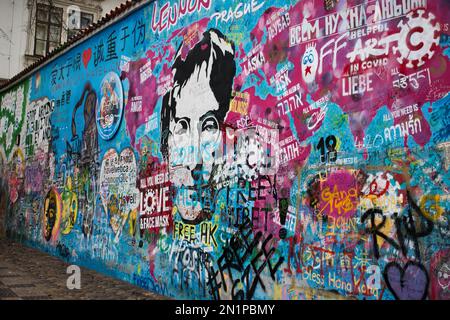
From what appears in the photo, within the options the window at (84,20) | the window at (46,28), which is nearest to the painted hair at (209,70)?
the window at (46,28)

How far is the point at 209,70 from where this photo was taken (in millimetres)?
5645

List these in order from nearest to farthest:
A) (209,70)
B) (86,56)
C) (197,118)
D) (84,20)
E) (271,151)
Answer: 1. (271,151)
2. (209,70)
3. (197,118)
4. (86,56)
5. (84,20)

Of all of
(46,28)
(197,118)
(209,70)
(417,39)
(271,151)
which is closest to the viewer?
(417,39)

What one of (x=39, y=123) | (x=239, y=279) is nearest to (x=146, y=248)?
(x=239, y=279)

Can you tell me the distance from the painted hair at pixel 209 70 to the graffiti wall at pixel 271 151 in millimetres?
22

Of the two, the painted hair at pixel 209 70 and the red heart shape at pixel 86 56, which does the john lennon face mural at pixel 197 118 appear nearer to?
the painted hair at pixel 209 70

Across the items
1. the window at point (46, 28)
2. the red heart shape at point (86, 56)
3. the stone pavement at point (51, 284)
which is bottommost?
the stone pavement at point (51, 284)

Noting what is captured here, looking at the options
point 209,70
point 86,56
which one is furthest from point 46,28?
point 209,70

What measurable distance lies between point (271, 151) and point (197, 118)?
146cm

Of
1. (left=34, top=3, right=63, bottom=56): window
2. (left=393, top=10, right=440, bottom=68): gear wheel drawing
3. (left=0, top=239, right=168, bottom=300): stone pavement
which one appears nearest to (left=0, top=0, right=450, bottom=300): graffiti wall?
(left=393, top=10, right=440, bottom=68): gear wheel drawing

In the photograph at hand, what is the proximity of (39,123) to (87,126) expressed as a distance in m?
2.76

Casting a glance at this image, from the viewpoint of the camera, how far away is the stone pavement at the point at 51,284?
588cm

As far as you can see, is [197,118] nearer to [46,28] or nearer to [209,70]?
[209,70]

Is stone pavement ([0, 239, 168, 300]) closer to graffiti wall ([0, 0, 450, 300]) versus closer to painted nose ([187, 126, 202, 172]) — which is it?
graffiti wall ([0, 0, 450, 300])
